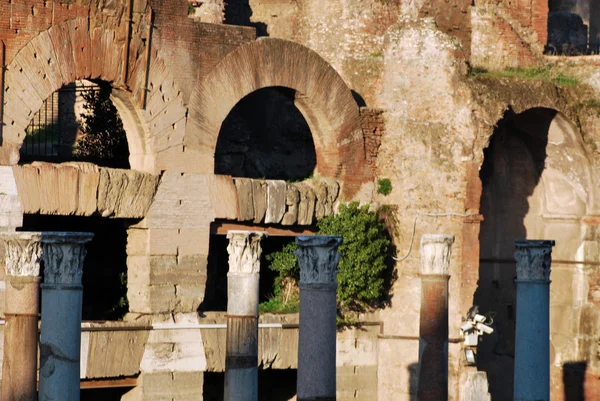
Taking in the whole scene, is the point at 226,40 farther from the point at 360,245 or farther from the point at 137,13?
the point at 360,245

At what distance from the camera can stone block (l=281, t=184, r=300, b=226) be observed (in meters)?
21.5

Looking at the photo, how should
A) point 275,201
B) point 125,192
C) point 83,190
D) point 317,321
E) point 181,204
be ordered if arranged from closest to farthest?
point 317,321, point 83,190, point 125,192, point 181,204, point 275,201

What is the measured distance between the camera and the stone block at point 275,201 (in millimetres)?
21281

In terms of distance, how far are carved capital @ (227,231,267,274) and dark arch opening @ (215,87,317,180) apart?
18.0 ft

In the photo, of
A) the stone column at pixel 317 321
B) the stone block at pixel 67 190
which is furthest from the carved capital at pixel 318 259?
the stone block at pixel 67 190

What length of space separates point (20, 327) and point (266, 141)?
9.02 m

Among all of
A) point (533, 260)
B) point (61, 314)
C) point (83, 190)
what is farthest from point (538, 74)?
point (61, 314)

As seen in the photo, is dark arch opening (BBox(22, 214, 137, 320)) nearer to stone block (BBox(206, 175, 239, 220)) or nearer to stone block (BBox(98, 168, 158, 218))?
stone block (BBox(98, 168, 158, 218))

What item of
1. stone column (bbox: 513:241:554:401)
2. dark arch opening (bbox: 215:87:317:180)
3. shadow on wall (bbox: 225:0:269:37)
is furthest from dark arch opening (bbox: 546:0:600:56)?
stone column (bbox: 513:241:554:401)

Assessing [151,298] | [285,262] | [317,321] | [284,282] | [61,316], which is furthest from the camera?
[284,282]

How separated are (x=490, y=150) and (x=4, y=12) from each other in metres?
9.41

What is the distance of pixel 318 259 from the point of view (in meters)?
15.4

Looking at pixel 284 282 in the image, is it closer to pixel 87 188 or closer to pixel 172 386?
pixel 172 386

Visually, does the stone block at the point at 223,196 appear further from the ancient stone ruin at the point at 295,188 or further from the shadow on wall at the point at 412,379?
the shadow on wall at the point at 412,379
